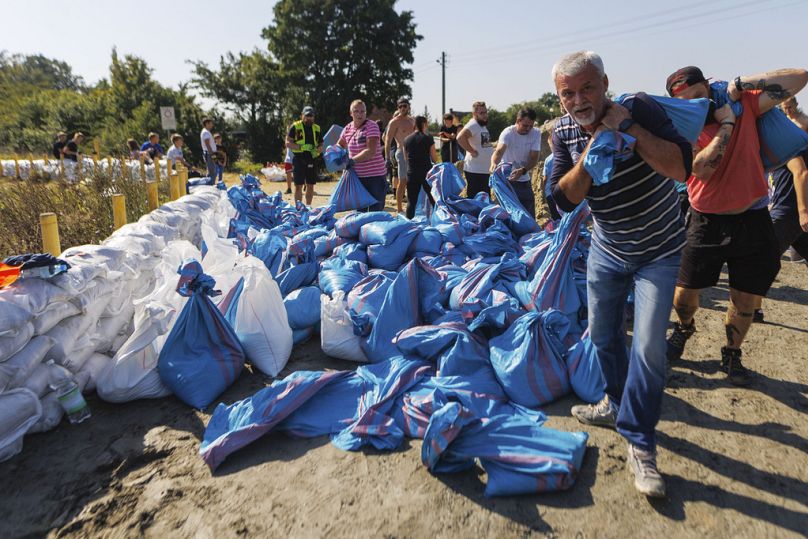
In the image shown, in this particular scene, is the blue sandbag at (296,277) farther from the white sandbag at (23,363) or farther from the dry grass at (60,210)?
the dry grass at (60,210)

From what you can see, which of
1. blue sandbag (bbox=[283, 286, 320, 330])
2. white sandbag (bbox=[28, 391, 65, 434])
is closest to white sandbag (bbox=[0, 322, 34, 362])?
white sandbag (bbox=[28, 391, 65, 434])

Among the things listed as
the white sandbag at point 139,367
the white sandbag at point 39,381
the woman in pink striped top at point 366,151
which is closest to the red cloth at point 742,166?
the white sandbag at point 139,367

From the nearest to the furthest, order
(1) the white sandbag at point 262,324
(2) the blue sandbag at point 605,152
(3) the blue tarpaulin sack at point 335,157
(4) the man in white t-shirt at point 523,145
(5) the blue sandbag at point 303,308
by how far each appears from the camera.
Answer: (2) the blue sandbag at point 605,152
(1) the white sandbag at point 262,324
(5) the blue sandbag at point 303,308
(4) the man in white t-shirt at point 523,145
(3) the blue tarpaulin sack at point 335,157

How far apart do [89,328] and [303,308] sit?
1.24 metres

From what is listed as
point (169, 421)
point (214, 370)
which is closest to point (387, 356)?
point (214, 370)

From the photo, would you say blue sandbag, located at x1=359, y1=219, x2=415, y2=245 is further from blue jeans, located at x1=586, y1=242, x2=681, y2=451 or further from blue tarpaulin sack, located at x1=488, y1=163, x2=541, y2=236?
blue jeans, located at x1=586, y1=242, x2=681, y2=451

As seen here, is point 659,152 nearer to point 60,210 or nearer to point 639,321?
point 639,321

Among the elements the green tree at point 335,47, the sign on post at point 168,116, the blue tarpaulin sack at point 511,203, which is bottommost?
the blue tarpaulin sack at point 511,203

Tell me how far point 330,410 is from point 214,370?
0.72 metres

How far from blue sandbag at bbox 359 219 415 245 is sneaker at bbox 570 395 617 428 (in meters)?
2.24

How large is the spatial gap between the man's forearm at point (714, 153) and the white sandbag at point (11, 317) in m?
3.12

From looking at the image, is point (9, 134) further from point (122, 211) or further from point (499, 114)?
point (499, 114)

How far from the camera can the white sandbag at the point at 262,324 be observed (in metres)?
2.98

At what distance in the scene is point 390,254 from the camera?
420 centimetres
